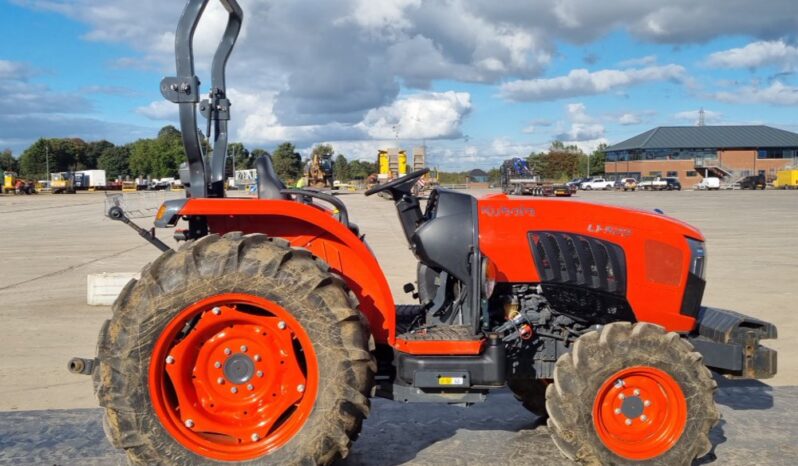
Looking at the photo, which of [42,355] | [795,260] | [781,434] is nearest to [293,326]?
[781,434]

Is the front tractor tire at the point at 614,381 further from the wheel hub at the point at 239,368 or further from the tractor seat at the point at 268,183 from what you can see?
the tractor seat at the point at 268,183

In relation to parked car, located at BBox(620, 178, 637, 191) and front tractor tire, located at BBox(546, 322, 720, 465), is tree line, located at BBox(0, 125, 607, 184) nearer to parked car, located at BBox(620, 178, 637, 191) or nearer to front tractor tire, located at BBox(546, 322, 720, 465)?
parked car, located at BBox(620, 178, 637, 191)

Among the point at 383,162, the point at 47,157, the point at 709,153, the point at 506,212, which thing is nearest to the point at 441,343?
the point at 506,212

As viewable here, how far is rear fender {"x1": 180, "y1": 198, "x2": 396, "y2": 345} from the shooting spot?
3582 mm

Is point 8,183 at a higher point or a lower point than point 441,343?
higher

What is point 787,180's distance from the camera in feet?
215

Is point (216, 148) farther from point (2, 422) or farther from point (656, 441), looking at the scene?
point (656, 441)

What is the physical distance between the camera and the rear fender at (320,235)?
358cm

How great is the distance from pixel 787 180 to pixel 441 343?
2843 inches

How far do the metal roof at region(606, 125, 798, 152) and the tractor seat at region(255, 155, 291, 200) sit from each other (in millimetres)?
92995

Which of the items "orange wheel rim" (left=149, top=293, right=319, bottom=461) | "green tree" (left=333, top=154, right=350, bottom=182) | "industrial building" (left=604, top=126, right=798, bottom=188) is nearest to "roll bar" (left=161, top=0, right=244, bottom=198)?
"orange wheel rim" (left=149, top=293, right=319, bottom=461)

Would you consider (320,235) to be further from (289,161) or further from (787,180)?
(787,180)

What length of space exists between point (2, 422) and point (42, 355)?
2014mm

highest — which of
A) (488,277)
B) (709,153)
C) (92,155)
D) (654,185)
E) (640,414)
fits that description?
(92,155)
